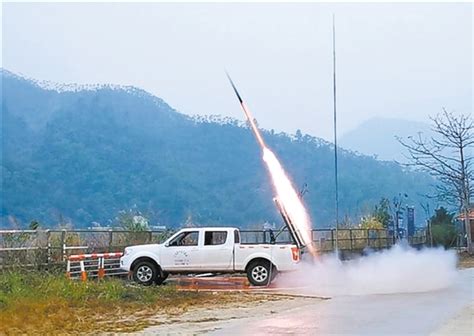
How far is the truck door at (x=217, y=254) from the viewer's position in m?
21.1

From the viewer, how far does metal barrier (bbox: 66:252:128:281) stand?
21188 millimetres

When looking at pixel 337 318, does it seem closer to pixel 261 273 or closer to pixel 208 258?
pixel 261 273

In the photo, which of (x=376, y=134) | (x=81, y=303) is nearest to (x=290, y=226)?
(x=81, y=303)

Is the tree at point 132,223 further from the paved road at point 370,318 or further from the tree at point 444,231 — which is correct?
the tree at point 444,231

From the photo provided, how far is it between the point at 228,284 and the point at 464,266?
12.6 m

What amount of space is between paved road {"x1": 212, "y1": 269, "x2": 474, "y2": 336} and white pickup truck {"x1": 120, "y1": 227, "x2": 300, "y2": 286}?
3.50 m


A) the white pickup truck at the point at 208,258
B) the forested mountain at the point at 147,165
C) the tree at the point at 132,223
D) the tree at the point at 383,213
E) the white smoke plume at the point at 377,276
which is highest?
the forested mountain at the point at 147,165

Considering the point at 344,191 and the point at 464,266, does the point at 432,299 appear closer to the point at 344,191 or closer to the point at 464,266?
the point at 464,266

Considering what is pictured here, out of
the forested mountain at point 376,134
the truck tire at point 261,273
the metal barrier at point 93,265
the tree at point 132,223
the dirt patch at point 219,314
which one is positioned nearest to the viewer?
the dirt patch at point 219,314

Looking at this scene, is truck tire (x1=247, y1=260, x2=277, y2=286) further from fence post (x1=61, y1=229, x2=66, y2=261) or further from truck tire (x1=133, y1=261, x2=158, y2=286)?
fence post (x1=61, y1=229, x2=66, y2=261)

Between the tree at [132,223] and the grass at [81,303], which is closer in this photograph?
the grass at [81,303]

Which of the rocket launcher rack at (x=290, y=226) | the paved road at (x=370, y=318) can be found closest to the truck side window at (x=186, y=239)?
the rocket launcher rack at (x=290, y=226)

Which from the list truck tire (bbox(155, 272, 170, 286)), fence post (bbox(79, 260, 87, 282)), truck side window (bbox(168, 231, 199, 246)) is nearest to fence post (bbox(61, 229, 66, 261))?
fence post (bbox(79, 260, 87, 282))

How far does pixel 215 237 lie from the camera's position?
21.5 m
